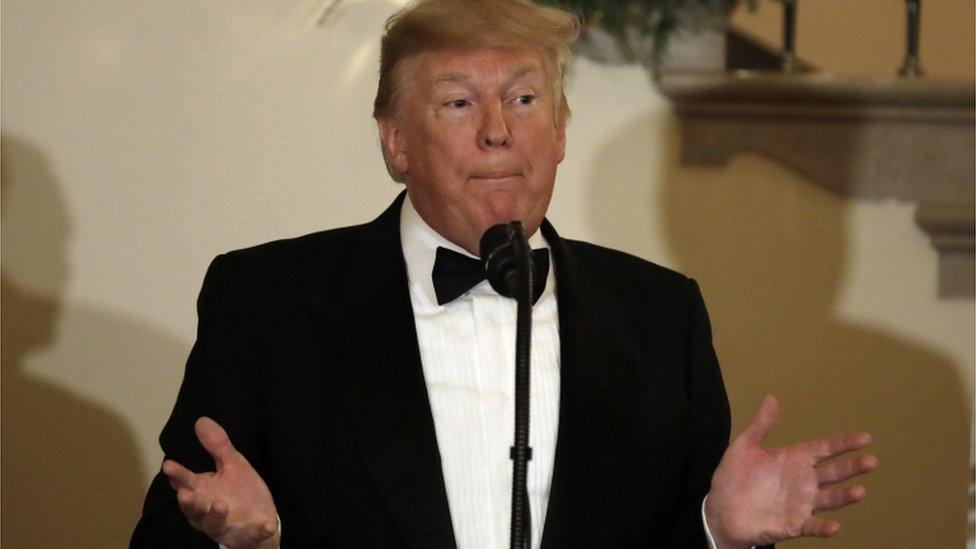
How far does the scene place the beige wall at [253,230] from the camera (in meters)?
3.29

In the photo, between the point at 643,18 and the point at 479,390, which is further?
the point at 643,18

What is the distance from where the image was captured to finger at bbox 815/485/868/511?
178cm

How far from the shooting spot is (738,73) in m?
3.42

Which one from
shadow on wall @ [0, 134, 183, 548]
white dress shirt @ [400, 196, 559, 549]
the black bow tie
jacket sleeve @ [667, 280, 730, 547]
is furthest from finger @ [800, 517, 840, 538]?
shadow on wall @ [0, 134, 183, 548]

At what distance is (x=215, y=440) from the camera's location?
5.77 ft

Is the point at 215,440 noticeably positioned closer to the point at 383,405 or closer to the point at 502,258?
the point at 383,405

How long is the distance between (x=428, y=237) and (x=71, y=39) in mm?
1490

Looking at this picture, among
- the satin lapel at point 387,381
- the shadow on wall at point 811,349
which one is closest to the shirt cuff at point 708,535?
the satin lapel at point 387,381

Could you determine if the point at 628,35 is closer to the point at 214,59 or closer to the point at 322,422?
the point at 214,59

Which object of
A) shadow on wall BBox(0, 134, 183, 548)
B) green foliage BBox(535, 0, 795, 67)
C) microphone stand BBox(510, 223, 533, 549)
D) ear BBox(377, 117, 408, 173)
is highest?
green foliage BBox(535, 0, 795, 67)

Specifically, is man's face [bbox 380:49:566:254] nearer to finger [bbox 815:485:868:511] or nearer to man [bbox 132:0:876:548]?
man [bbox 132:0:876:548]

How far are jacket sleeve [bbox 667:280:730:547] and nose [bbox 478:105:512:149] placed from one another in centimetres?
42

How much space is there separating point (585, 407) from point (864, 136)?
69.1 inches

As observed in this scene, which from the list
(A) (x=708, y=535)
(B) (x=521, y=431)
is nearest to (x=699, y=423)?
(A) (x=708, y=535)
